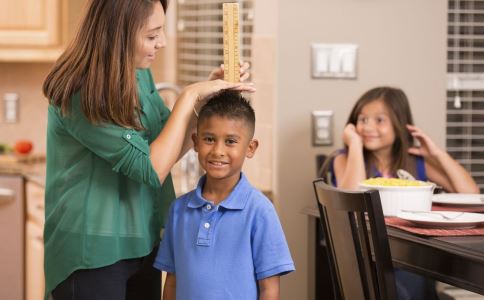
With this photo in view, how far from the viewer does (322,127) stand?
3.36 metres

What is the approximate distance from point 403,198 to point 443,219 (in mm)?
226

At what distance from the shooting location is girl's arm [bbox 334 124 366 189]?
301 cm

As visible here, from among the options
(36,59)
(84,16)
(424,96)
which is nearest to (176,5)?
(36,59)

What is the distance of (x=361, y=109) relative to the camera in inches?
123

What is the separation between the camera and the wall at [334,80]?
3305mm

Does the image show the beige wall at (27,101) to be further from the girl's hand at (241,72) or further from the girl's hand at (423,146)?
the girl's hand at (241,72)

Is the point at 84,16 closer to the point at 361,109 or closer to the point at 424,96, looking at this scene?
the point at 361,109

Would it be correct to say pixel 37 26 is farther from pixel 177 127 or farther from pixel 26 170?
pixel 177 127

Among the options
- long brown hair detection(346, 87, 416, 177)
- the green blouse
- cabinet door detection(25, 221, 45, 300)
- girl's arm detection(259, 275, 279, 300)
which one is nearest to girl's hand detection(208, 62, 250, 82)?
the green blouse

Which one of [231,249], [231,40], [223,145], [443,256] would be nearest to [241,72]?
[231,40]

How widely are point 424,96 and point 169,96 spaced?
1373mm

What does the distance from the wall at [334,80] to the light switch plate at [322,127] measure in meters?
0.02

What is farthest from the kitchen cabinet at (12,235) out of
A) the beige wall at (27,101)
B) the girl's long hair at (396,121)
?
the girl's long hair at (396,121)

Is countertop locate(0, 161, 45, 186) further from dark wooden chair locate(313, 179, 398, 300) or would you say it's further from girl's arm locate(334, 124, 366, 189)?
dark wooden chair locate(313, 179, 398, 300)
